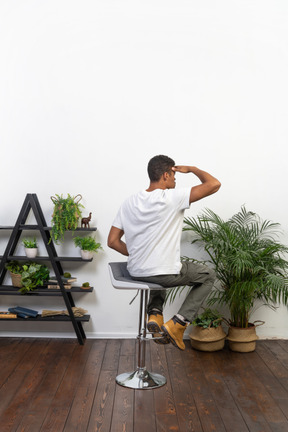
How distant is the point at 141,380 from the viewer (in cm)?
335

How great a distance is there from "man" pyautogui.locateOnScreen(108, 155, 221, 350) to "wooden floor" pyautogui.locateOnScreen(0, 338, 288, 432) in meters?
0.38

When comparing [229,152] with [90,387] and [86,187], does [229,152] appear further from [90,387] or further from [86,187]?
[90,387]

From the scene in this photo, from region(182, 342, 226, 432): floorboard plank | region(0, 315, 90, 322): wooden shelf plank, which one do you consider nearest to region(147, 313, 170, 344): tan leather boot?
region(182, 342, 226, 432): floorboard plank

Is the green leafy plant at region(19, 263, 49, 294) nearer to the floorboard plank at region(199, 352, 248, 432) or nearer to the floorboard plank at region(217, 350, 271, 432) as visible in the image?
the floorboard plank at region(199, 352, 248, 432)

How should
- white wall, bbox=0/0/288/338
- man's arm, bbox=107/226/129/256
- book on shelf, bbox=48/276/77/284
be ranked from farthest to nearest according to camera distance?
white wall, bbox=0/0/288/338 → book on shelf, bbox=48/276/77/284 → man's arm, bbox=107/226/129/256

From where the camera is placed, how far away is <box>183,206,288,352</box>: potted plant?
400cm

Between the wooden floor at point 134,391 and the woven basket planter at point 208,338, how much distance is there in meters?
0.07

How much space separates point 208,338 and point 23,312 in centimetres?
154

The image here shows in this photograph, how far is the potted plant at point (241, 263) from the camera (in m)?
4.00

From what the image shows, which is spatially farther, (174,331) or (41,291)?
(41,291)

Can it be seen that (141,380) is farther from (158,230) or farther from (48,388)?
(158,230)

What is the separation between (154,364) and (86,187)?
1.60m

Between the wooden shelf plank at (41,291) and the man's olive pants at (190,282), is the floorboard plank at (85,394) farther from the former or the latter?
the man's olive pants at (190,282)

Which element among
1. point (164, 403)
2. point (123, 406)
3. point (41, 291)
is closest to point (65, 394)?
point (123, 406)
